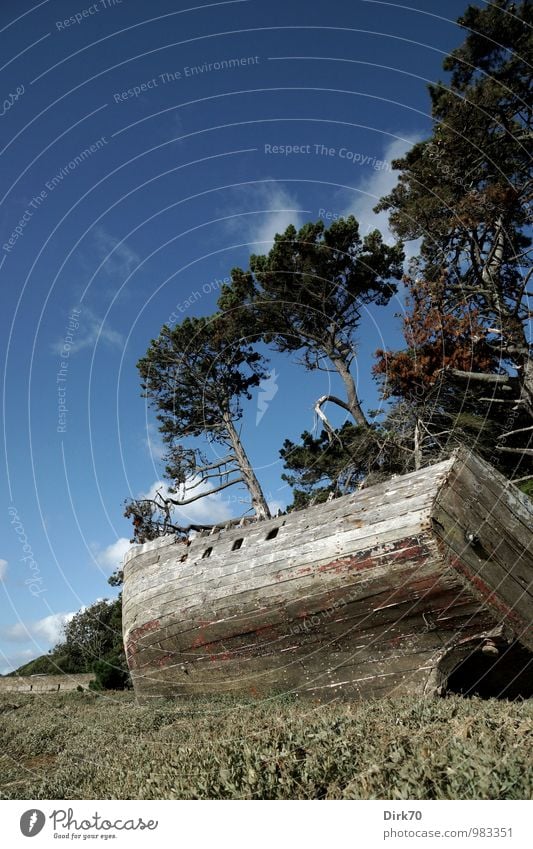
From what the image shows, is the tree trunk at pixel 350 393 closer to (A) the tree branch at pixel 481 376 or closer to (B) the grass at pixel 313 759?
(A) the tree branch at pixel 481 376

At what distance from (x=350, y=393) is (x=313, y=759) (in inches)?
582

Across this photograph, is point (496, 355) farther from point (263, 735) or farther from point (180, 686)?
point (263, 735)

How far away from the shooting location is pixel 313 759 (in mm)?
3217

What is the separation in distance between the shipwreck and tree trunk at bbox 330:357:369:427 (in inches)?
417

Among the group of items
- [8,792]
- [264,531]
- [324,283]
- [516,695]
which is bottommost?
[516,695]

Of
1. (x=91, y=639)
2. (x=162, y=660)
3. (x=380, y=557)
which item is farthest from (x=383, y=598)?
(x=91, y=639)

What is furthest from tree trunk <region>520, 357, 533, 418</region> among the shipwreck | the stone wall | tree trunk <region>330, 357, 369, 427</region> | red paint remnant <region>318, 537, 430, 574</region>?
the stone wall

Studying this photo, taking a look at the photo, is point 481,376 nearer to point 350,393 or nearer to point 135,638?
point 350,393

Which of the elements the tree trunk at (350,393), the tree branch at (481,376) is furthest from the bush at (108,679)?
the tree branch at (481,376)

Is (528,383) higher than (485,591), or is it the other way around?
(528,383)

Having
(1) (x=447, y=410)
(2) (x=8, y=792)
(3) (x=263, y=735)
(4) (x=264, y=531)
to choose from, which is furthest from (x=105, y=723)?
(1) (x=447, y=410)

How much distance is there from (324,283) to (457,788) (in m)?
16.4

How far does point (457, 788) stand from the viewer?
263cm

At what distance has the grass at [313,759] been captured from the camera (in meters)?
2.76
